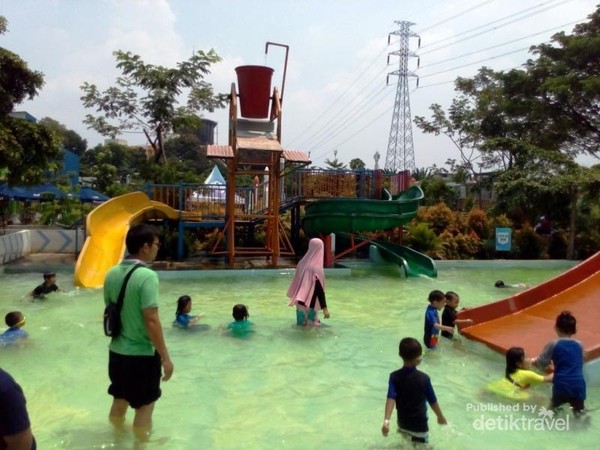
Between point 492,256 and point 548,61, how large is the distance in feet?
34.0

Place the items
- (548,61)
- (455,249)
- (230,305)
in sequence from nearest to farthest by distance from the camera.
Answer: (230,305), (455,249), (548,61)

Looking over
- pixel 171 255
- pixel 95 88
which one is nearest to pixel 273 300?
pixel 171 255

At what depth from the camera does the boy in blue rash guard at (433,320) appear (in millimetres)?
6387

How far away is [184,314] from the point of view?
7.59m

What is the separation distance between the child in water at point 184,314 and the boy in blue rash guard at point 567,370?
459 cm

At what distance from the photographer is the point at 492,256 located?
62.4 ft

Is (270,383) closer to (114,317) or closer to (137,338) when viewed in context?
(137,338)

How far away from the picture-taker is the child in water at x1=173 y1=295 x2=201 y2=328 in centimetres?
749

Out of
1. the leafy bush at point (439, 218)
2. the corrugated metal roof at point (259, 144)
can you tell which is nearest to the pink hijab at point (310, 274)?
the corrugated metal roof at point (259, 144)

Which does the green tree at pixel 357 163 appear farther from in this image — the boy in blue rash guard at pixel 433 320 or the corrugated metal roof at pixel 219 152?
the boy in blue rash guard at pixel 433 320

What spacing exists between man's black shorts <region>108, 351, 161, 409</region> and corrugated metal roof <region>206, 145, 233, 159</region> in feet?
32.9

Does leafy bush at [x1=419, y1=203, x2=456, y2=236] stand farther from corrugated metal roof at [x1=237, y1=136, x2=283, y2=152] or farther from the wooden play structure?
corrugated metal roof at [x1=237, y1=136, x2=283, y2=152]

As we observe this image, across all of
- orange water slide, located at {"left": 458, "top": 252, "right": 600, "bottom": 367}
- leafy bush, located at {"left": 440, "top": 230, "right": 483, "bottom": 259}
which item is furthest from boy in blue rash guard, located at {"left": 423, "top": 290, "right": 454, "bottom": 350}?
leafy bush, located at {"left": 440, "top": 230, "right": 483, "bottom": 259}

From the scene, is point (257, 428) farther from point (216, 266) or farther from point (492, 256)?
point (492, 256)
